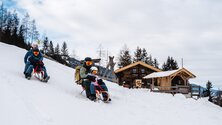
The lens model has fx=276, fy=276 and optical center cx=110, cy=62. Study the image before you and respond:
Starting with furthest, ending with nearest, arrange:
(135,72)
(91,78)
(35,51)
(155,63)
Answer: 1. (155,63)
2. (135,72)
3. (35,51)
4. (91,78)

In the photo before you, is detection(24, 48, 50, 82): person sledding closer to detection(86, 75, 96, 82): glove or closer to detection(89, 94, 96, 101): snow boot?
detection(86, 75, 96, 82): glove

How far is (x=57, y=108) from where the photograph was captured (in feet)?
23.2

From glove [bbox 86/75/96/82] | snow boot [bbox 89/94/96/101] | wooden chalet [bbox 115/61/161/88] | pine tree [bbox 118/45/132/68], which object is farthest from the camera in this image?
pine tree [bbox 118/45/132/68]

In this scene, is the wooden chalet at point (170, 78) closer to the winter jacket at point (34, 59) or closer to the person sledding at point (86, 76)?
the person sledding at point (86, 76)

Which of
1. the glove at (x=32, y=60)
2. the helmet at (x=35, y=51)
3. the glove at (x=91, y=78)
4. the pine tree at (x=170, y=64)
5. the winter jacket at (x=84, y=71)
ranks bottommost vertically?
the glove at (x=91, y=78)

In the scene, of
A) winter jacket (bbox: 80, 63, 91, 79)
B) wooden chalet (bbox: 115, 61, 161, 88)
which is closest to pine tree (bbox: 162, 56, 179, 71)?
wooden chalet (bbox: 115, 61, 161, 88)

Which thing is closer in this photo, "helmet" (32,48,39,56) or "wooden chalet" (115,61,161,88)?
"helmet" (32,48,39,56)

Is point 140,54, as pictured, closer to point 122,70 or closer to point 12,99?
point 122,70

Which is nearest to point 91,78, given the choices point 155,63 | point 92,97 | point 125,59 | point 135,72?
point 92,97

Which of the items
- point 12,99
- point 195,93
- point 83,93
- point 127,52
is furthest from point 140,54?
point 12,99

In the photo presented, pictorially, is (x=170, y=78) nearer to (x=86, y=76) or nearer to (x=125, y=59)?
(x=86, y=76)

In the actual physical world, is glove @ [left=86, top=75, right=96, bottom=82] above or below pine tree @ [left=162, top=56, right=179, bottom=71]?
below

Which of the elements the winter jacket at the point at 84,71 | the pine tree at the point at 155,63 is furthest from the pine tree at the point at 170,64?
the winter jacket at the point at 84,71

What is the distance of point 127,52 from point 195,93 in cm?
5060
